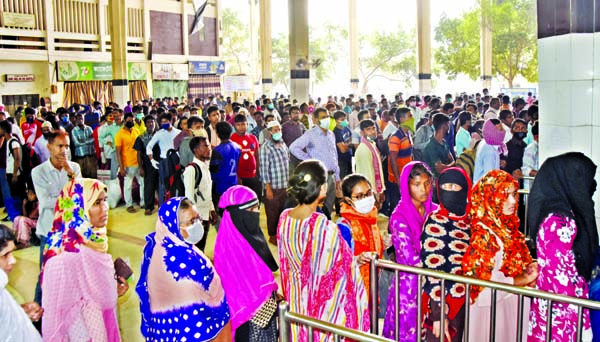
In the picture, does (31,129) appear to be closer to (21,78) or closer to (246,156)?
(246,156)

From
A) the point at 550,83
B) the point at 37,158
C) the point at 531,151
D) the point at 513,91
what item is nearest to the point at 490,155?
the point at 531,151

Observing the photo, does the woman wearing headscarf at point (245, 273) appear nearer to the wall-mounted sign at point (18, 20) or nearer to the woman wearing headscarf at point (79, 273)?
the woman wearing headscarf at point (79, 273)

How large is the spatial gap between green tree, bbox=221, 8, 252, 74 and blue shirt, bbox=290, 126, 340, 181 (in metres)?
47.6

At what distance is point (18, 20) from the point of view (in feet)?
77.6

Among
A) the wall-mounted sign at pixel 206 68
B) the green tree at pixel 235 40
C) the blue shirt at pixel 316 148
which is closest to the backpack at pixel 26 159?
the blue shirt at pixel 316 148

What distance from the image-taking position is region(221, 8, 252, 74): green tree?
54875 millimetres

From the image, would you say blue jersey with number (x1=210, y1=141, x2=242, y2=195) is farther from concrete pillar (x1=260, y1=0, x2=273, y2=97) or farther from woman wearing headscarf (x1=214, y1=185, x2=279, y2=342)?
concrete pillar (x1=260, y1=0, x2=273, y2=97)

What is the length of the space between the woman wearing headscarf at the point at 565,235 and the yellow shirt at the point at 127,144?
7377 millimetres

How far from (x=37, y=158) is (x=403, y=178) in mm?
6550

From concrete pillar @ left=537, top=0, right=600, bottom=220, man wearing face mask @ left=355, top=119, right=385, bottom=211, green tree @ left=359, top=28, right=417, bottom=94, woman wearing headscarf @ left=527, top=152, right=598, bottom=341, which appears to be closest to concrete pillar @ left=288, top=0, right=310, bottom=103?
man wearing face mask @ left=355, top=119, right=385, bottom=211

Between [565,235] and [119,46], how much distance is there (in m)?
21.4

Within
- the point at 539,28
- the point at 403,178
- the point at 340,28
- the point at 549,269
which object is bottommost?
the point at 549,269

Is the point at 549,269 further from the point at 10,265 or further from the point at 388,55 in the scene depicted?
the point at 388,55

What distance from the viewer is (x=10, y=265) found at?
3.23 meters
